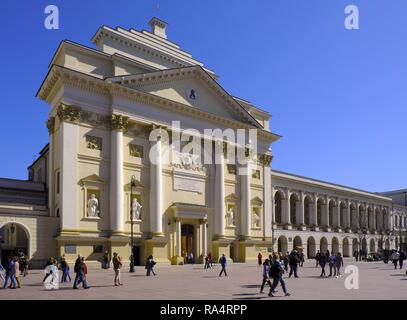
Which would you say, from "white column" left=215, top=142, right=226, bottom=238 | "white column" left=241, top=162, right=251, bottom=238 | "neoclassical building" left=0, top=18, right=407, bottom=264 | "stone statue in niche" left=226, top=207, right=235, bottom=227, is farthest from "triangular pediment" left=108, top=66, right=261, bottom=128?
"stone statue in niche" left=226, top=207, right=235, bottom=227

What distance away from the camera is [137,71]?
38969mm

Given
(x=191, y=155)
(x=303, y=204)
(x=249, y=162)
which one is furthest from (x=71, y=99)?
(x=303, y=204)

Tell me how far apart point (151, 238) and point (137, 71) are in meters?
14.5

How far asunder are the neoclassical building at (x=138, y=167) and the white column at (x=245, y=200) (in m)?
0.10

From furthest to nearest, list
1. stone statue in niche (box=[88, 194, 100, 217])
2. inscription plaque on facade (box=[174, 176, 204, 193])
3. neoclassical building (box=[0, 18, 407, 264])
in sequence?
inscription plaque on facade (box=[174, 176, 204, 193]) < stone statue in niche (box=[88, 194, 100, 217]) < neoclassical building (box=[0, 18, 407, 264])

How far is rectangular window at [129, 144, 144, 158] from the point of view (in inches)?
1470

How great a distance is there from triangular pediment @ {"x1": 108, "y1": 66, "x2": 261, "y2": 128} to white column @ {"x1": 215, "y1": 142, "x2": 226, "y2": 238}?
14.1 feet

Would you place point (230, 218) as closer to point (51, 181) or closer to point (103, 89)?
point (51, 181)

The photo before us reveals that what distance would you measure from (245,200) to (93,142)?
17399 mm

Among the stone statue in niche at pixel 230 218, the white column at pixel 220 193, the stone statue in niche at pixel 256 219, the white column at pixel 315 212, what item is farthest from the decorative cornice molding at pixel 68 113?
the white column at pixel 315 212

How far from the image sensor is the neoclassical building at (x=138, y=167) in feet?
109

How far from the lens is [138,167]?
37.4 metres

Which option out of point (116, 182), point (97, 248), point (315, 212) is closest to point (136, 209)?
point (116, 182)

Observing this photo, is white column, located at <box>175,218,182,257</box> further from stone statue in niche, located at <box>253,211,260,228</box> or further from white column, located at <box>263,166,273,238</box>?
white column, located at <box>263,166,273,238</box>
